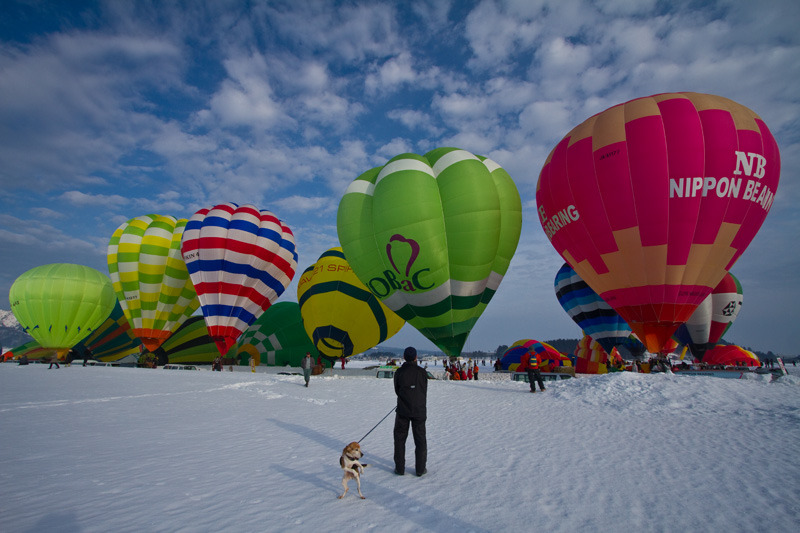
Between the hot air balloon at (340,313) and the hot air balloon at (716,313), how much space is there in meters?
20.4

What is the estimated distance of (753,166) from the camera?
12852 mm

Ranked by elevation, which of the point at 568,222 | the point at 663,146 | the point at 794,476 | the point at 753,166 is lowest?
the point at 794,476

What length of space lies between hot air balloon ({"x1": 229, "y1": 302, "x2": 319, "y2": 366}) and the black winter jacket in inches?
877

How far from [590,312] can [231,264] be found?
22659mm

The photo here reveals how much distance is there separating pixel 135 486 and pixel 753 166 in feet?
58.7

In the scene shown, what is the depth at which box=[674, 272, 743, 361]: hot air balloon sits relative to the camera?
25.9 m

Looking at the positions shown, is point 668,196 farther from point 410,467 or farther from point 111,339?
point 111,339

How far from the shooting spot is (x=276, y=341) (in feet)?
89.2

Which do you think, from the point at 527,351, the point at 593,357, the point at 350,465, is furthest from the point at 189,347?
the point at 350,465

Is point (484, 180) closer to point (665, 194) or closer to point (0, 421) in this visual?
point (665, 194)

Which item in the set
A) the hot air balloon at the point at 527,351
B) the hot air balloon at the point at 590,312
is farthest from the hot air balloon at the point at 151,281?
the hot air balloon at the point at 590,312

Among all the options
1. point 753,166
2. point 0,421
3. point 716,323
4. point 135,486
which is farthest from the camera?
point 716,323

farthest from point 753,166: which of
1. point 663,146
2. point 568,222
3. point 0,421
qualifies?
point 0,421

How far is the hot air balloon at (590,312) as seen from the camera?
934 inches
